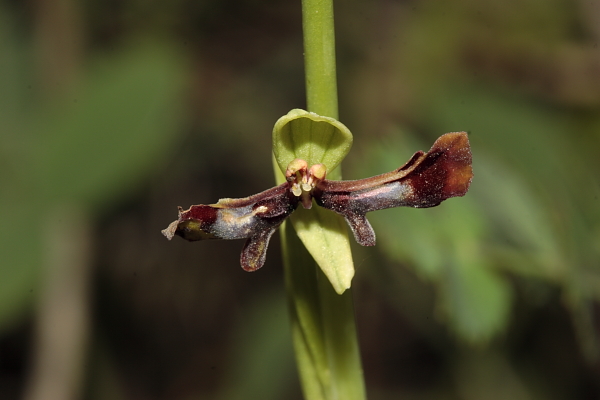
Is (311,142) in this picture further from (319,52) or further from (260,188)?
(260,188)

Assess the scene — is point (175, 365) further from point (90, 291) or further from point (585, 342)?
point (585, 342)

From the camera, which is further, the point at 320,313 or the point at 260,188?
the point at 260,188

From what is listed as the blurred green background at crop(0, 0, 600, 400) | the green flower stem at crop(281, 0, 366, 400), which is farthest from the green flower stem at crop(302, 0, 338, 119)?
the blurred green background at crop(0, 0, 600, 400)

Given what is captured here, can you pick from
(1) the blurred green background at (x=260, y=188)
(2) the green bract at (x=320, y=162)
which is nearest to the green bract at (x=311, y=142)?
(2) the green bract at (x=320, y=162)

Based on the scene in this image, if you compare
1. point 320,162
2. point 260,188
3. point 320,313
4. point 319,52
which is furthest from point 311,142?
point 260,188

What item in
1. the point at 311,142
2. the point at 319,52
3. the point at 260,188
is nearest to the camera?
the point at 319,52

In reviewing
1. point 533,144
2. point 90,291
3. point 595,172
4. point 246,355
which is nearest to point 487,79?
point 533,144
